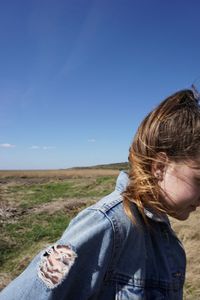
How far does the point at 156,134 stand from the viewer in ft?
5.28

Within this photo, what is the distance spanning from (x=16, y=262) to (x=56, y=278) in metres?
7.50

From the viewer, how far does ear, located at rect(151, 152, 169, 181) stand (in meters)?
1.60

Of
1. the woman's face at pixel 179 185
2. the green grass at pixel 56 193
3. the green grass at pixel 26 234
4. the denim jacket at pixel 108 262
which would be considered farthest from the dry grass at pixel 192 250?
the green grass at pixel 56 193

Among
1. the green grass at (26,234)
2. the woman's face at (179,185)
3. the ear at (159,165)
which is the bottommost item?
the green grass at (26,234)

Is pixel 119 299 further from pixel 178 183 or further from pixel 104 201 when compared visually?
pixel 178 183

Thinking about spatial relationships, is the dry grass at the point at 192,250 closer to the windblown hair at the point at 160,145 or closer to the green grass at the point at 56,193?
the windblown hair at the point at 160,145

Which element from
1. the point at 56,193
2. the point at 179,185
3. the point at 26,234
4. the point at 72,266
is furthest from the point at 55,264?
the point at 56,193

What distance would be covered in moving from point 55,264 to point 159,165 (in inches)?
22.7

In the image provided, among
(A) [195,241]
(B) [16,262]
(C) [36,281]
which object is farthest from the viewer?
(B) [16,262]

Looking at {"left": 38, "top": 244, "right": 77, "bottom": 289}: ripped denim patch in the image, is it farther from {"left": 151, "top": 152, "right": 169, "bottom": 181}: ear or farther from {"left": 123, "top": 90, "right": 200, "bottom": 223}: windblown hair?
{"left": 151, "top": 152, "right": 169, "bottom": 181}: ear

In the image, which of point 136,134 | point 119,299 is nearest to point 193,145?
point 136,134

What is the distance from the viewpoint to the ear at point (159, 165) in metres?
1.60

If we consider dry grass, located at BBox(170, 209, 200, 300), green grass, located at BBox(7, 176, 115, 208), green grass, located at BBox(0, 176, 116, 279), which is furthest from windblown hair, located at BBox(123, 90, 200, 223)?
green grass, located at BBox(7, 176, 115, 208)

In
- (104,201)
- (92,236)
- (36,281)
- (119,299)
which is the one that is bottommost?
(119,299)
